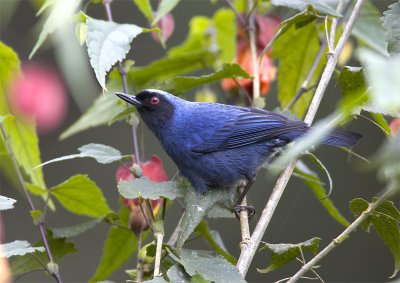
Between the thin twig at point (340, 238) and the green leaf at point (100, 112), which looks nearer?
the thin twig at point (340, 238)

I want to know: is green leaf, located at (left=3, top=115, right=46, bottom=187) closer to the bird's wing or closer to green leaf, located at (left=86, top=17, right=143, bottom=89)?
green leaf, located at (left=86, top=17, right=143, bottom=89)

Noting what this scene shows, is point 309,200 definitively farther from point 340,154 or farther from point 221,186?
point 221,186

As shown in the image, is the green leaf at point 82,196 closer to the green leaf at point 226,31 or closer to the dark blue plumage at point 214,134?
the dark blue plumage at point 214,134

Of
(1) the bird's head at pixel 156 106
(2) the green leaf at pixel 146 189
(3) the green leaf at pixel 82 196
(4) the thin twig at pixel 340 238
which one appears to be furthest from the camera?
(1) the bird's head at pixel 156 106

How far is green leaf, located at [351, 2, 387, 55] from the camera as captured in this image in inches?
96.5

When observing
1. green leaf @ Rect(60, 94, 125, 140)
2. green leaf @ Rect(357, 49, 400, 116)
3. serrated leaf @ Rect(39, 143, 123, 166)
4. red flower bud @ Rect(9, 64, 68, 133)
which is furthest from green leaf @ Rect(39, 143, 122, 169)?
green leaf @ Rect(357, 49, 400, 116)

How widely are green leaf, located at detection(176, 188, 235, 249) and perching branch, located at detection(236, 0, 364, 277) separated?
7.6 inches

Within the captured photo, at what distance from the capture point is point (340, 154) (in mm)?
6691

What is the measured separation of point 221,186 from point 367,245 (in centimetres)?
448

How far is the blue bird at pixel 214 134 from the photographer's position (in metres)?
2.72

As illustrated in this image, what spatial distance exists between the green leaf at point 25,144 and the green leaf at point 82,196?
0.35ft

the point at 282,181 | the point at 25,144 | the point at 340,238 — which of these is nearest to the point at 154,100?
the point at 25,144

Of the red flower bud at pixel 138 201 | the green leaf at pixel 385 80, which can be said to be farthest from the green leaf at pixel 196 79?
the green leaf at pixel 385 80

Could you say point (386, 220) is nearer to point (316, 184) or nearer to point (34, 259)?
point (316, 184)
